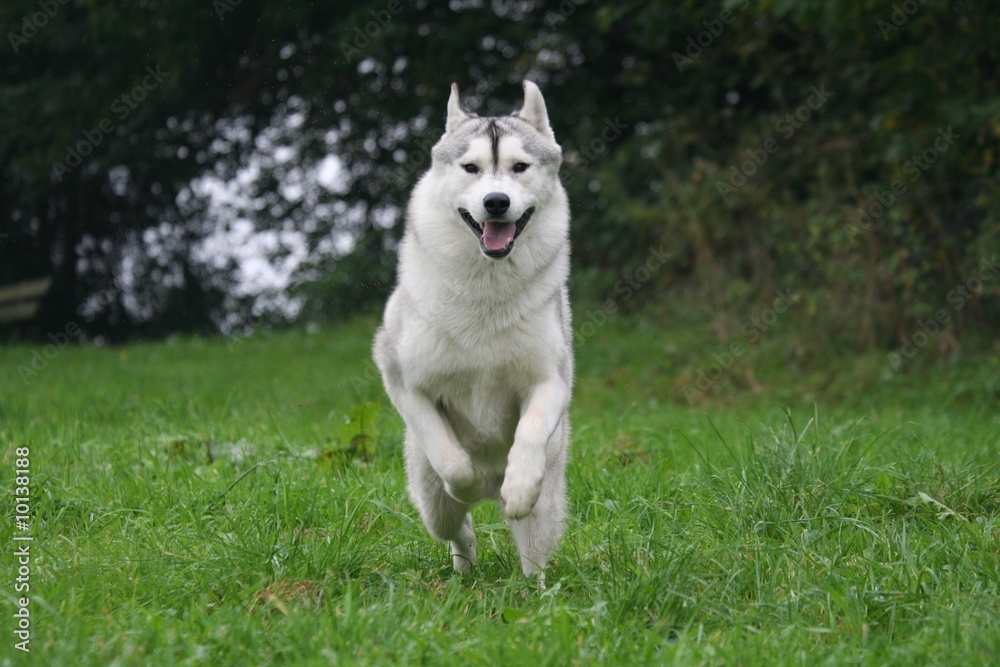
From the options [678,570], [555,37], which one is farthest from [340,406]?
[555,37]

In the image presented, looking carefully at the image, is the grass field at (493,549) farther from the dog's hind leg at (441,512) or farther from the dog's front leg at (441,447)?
the dog's front leg at (441,447)

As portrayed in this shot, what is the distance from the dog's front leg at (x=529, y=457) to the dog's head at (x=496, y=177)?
1.86 feet

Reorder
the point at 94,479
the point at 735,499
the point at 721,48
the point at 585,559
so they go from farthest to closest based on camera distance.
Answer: the point at 721,48
the point at 94,479
the point at 735,499
the point at 585,559

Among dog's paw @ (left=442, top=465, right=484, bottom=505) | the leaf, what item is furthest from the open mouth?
the leaf

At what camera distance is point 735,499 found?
Answer: 13.0ft

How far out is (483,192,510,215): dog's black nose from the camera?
3.63 metres

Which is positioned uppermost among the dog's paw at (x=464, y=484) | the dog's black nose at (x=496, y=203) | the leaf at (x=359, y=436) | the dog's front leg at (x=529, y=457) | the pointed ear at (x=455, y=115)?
the pointed ear at (x=455, y=115)

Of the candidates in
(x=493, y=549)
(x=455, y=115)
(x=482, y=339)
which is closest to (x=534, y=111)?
(x=455, y=115)

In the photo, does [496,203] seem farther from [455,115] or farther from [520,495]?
[520,495]

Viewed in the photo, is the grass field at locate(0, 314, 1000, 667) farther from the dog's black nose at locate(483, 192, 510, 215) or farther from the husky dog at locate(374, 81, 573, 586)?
the dog's black nose at locate(483, 192, 510, 215)

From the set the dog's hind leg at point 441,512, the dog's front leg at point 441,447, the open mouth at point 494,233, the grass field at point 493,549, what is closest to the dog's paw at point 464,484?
the dog's front leg at point 441,447

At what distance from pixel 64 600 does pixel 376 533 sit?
4.02ft

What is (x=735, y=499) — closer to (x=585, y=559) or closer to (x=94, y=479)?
(x=585, y=559)

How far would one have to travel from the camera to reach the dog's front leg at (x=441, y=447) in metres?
3.52
